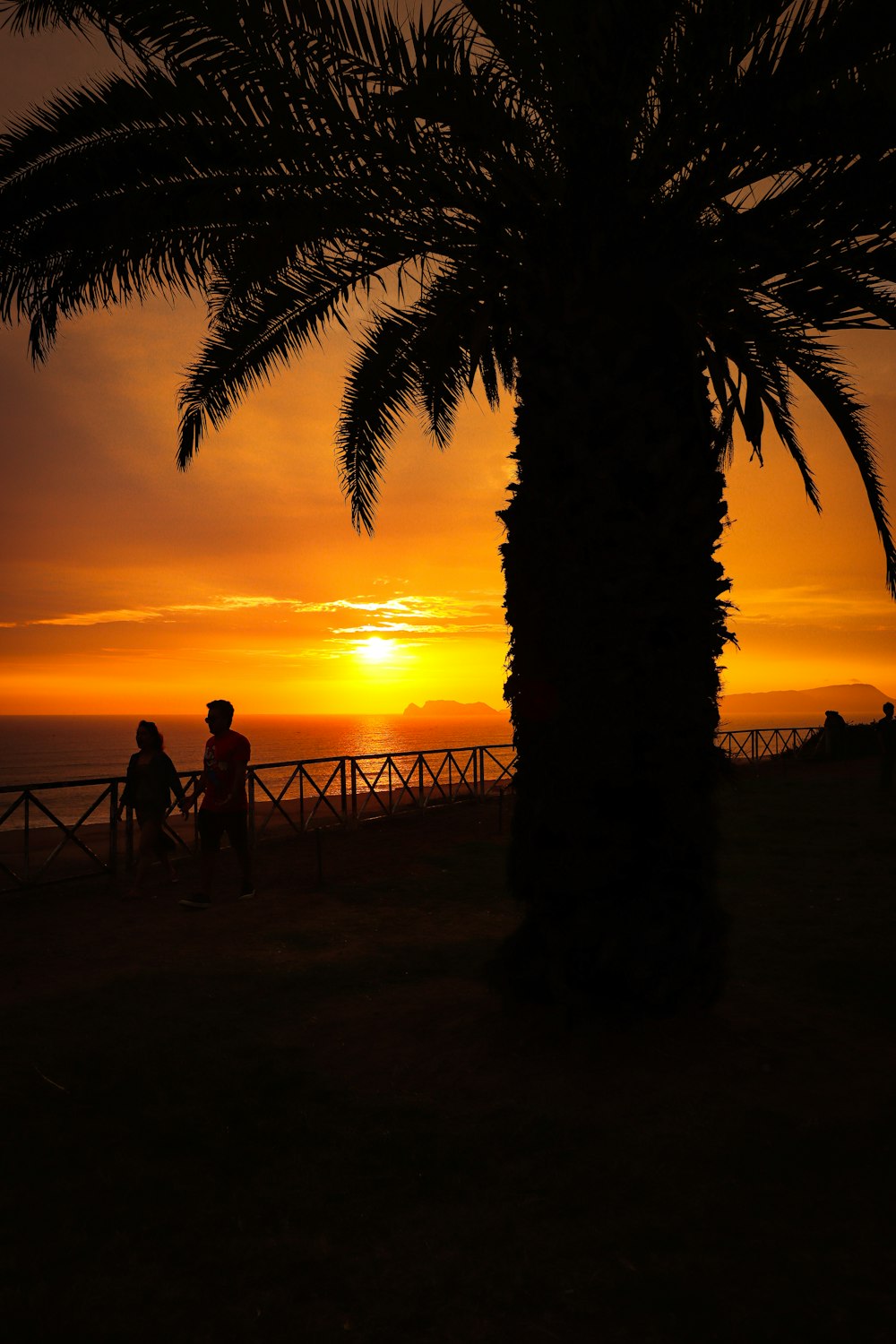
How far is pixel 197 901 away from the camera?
817cm

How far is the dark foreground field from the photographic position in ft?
8.86

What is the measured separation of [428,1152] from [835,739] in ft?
84.4

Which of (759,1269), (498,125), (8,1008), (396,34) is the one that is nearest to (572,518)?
(498,125)

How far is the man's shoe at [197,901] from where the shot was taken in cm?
818

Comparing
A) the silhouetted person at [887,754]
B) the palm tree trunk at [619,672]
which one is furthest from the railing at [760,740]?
the palm tree trunk at [619,672]

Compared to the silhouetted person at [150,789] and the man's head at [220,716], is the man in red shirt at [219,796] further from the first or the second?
the silhouetted person at [150,789]

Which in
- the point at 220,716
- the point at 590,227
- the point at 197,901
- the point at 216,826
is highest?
the point at 590,227

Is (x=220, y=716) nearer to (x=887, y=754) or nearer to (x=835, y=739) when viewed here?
(x=887, y=754)

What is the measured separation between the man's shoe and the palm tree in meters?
4.29

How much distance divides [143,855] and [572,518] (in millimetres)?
6414

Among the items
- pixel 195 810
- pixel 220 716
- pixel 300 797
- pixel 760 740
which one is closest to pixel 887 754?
pixel 300 797

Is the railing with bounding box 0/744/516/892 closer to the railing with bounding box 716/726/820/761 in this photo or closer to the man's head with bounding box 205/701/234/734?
the man's head with bounding box 205/701/234/734

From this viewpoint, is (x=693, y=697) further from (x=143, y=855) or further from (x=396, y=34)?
(x=143, y=855)

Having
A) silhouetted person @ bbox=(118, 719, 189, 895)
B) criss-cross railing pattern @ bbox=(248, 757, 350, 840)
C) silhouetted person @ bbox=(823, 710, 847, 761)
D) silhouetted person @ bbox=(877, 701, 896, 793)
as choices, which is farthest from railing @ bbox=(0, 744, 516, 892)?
silhouetted person @ bbox=(823, 710, 847, 761)
